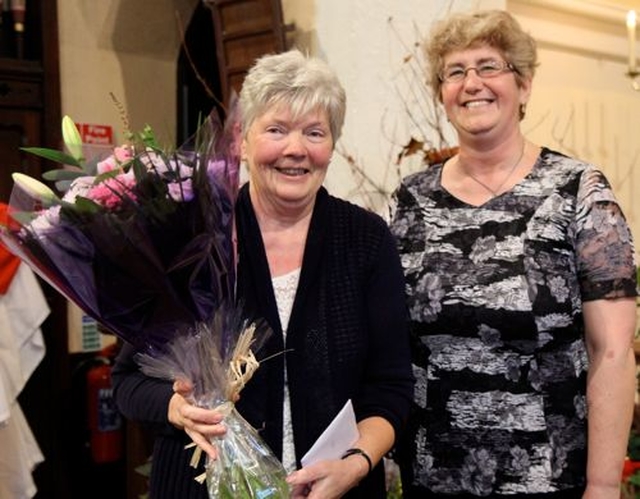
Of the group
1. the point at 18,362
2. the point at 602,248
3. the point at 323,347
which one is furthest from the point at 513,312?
the point at 18,362

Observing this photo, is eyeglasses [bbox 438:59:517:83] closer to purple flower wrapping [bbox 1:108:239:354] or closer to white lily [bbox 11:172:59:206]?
purple flower wrapping [bbox 1:108:239:354]

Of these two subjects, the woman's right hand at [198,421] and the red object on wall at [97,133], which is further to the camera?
the red object on wall at [97,133]

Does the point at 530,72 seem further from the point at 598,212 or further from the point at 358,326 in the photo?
the point at 358,326

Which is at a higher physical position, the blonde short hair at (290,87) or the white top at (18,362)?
the blonde short hair at (290,87)

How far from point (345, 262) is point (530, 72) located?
665 millimetres

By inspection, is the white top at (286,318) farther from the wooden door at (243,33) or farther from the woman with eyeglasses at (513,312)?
the wooden door at (243,33)

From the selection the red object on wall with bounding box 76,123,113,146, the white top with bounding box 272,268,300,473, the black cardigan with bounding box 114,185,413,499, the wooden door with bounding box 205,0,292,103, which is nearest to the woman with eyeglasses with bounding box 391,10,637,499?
the black cardigan with bounding box 114,185,413,499

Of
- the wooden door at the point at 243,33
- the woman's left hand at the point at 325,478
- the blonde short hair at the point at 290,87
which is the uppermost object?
the wooden door at the point at 243,33

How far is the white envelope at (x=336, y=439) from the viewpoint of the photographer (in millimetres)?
1510

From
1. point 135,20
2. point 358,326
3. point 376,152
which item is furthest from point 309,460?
point 135,20

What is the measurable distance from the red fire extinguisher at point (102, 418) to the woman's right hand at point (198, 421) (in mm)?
3369

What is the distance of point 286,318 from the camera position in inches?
65.1

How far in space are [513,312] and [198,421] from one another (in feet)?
2.48

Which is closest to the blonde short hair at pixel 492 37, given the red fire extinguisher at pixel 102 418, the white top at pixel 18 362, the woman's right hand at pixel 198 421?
the woman's right hand at pixel 198 421
